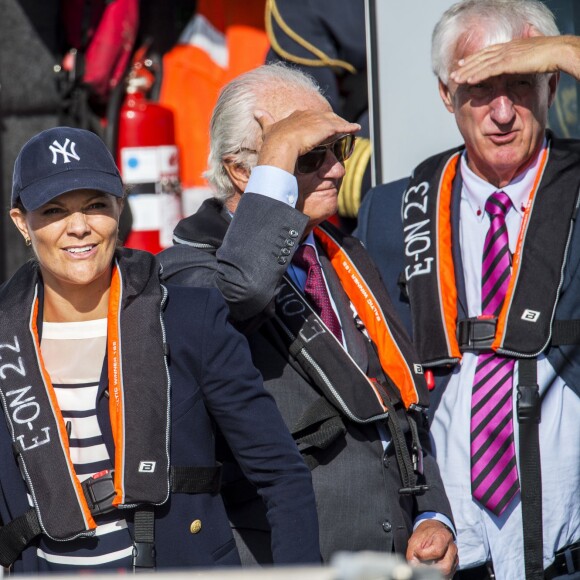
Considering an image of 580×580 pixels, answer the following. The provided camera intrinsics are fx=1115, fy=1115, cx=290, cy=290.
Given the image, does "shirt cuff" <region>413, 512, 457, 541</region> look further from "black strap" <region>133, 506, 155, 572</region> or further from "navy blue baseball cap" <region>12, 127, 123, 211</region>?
"navy blue baseball cap" <region>12, 127, 123, 211</region>

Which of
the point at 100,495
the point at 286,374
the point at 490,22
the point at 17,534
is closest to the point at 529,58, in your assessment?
the point at 490,22

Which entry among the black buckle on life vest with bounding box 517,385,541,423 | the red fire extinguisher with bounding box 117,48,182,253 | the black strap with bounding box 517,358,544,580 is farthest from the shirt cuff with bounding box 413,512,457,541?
the red fire extinguisher with bounding box 117,48,182,253

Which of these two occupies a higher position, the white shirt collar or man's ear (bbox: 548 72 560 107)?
man's ear (bbox: 548 72 560 107)

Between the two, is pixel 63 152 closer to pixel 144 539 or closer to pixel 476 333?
pixel 144 539

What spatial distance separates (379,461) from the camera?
7.88 feet

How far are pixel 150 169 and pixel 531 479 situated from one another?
3115 millimetres

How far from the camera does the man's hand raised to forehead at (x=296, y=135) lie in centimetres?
231

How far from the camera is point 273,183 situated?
7.55 ft

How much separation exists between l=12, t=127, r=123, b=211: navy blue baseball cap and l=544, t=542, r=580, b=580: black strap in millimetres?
1256

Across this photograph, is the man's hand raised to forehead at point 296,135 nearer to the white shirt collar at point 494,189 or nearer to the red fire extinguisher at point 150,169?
the white shirt collar at point 494,189

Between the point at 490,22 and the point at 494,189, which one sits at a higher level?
the point at 490,22

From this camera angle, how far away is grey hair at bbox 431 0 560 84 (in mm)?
2678

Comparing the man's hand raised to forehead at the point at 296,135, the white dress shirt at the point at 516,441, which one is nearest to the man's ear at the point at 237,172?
the man's hand raised to forehead at the point at 296,135

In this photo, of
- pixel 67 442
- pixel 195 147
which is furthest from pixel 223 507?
pixel 195 147
